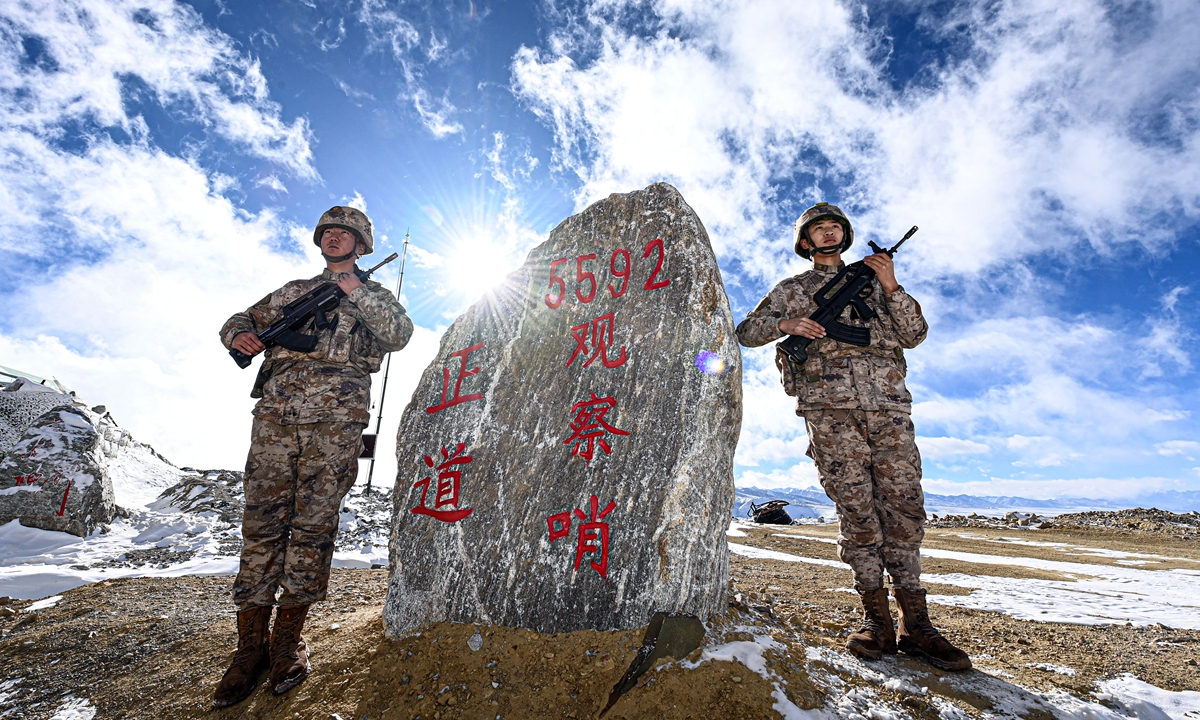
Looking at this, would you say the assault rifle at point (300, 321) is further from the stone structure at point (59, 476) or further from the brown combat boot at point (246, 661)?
the stone structure at point (59, 476)

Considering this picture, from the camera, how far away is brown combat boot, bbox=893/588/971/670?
300 centimetres

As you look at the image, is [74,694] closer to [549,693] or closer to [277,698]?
[277,698]

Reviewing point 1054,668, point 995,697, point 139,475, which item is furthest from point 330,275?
point 139,475

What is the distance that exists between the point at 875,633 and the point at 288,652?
3.56 m

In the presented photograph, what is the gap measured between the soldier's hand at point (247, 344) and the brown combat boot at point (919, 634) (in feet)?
15.2

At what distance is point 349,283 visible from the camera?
385 cm

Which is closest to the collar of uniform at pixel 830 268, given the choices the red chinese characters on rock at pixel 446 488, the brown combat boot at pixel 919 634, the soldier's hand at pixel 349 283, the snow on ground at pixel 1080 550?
the brown combat boot at pixel 919 634

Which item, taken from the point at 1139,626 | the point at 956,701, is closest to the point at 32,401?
the point at 956,701

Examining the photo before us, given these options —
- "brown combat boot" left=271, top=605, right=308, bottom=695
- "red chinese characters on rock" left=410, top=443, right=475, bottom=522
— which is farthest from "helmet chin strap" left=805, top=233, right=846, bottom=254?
"brown combat boot" left=271, top=605, right=308, bottom=695

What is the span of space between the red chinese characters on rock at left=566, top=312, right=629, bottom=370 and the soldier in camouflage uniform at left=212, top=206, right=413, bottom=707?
1.27 m

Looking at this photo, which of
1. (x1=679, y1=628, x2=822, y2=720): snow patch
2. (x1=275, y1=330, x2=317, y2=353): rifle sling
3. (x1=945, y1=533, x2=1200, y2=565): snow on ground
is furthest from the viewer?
(x1=945, y1=533, x2=1200, y2=565): snow on ground

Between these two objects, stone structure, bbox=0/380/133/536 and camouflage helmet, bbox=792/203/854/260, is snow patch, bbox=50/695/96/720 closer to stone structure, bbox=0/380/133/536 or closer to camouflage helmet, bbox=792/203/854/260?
camouflage helmet, bbox=792/203/854/260

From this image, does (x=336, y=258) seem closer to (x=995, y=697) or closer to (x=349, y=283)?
(x=349, y=283)

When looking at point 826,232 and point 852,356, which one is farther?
point 826,232
